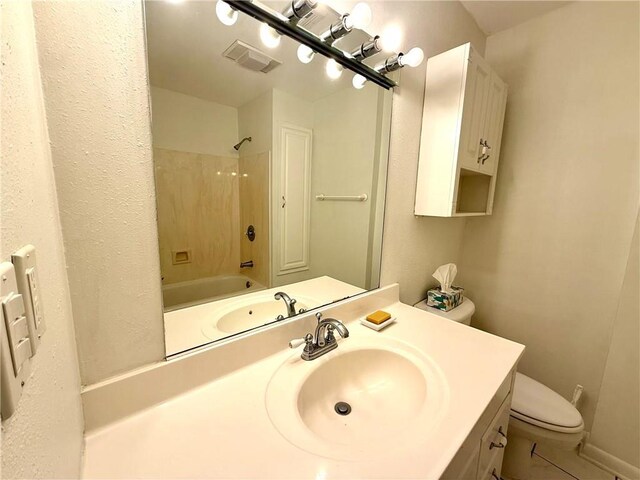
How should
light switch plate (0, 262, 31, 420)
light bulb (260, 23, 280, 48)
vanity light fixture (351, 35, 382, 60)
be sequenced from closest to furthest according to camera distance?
1. light switch plate (0, 262, 31, 420)
2. light bulb (260, 23, 280, 48)
3. vanity light fixture (351, 35, 382, 60)

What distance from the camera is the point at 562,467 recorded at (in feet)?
4.35

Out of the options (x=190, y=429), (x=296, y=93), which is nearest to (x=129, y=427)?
(x=190, y=429)

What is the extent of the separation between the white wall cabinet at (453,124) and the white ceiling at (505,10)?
40cm

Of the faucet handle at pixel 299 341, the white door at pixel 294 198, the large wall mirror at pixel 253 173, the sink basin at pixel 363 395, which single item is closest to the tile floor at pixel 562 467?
the sink basin at pixel 363 395

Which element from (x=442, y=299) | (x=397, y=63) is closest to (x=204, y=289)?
(x=397, y=63)

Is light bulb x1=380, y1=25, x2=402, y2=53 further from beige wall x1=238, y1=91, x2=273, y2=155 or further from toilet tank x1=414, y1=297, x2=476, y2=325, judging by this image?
toilet tank x1=414, y1=297, x2=476, y2=325

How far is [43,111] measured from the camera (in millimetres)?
429

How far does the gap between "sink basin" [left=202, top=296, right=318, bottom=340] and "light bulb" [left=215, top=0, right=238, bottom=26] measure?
2.59 ft

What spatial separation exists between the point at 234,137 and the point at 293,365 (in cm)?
69

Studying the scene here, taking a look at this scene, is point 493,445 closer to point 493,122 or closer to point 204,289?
point 204,289

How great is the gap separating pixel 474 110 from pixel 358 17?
0.69m

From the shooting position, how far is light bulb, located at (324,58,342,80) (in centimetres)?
90

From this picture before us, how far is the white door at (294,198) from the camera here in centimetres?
94

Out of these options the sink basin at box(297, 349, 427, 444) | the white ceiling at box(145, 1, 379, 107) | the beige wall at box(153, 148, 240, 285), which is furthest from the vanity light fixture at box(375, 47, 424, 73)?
the sink basin at box(297, 349, 427, 444)
